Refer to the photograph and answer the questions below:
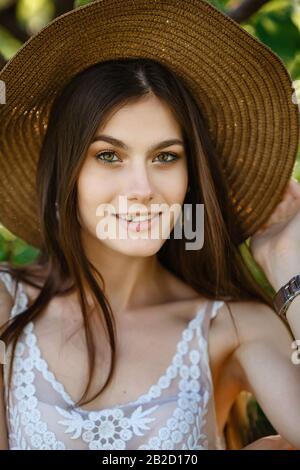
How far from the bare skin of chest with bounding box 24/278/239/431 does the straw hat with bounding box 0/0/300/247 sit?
0.27 meters

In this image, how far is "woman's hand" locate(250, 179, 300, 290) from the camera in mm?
2348

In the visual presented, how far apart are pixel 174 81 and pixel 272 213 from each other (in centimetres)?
45

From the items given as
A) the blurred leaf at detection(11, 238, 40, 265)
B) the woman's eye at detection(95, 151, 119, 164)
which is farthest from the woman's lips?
the blurred leaf at detection(11, 238, 40, 265)

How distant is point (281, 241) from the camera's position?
2.38 m

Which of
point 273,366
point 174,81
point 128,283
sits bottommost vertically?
point 273,366

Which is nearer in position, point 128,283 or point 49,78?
point 49,78

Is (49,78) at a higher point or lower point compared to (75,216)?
higher

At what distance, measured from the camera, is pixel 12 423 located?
231 centimetres

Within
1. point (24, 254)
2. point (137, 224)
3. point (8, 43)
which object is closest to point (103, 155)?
point (137, 224)

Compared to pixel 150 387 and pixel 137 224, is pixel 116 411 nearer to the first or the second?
pixel 150 387


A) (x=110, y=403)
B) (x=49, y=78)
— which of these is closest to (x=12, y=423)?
(x=110, y=403)

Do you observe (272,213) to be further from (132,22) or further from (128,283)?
(132,22)

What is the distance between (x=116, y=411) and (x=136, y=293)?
37cm

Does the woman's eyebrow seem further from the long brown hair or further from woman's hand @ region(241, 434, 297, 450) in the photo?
woman's hand @ region(241, 434, 297, 450)
